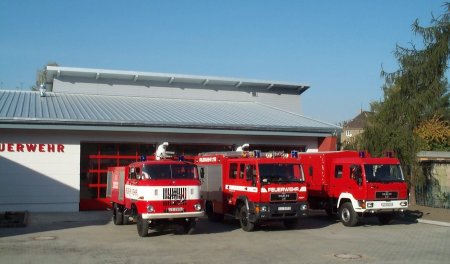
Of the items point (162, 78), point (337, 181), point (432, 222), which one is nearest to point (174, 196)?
point (337, 181)

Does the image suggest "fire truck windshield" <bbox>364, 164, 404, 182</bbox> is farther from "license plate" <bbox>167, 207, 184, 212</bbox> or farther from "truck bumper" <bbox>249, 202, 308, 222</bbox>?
"license plate" <bbox>167, 207, 184, 212</bbox>

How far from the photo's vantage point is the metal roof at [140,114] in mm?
22609

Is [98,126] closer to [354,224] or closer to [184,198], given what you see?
[184,198]

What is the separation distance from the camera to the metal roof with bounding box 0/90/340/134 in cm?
2261

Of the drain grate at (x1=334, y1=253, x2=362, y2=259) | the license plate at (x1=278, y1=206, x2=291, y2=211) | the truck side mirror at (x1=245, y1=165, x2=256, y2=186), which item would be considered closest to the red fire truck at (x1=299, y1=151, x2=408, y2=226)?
the license plate at (x1=278, y1=206, x2=291, y2=211)

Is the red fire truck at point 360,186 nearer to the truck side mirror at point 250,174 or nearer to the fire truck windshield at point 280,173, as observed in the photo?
the fire truck windshield at point 280,173

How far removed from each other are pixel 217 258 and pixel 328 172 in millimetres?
8889

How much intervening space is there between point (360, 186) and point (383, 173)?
1120 millimetres

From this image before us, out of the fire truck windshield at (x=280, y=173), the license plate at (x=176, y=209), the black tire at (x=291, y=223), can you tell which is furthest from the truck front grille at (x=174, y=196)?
the black tire at (x=291, y=223)

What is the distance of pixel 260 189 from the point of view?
1622 cm

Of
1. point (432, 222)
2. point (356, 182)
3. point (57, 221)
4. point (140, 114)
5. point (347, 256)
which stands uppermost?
point (140, 114)

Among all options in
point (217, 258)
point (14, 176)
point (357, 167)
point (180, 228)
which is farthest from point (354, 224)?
point (14, 176)

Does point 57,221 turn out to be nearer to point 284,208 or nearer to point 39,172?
point 39,172

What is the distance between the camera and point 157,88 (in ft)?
101
